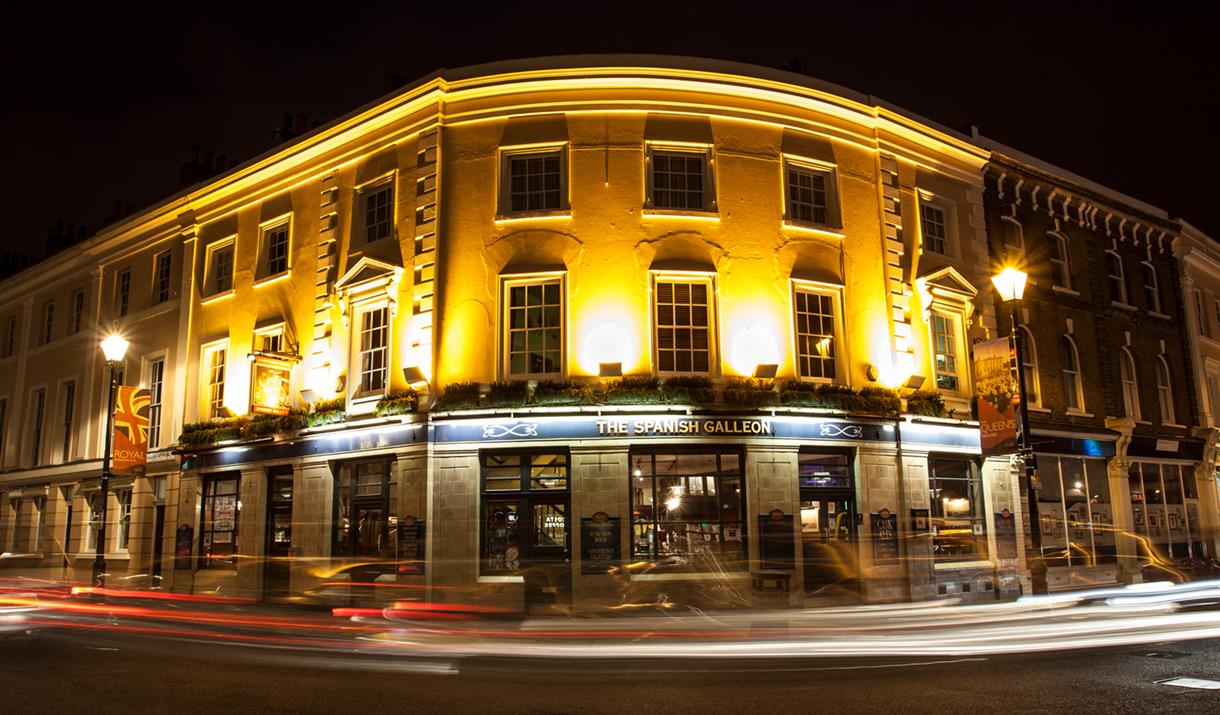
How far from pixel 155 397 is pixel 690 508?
17.4 metres

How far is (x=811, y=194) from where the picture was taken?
69.5ft

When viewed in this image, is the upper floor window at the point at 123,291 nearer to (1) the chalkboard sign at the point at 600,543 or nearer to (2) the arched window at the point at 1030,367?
(1) the chalkboard sign at the point at 600,543

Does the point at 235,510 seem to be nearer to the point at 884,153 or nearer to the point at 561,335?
the point at 561,335

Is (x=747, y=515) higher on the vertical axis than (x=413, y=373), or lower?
lower

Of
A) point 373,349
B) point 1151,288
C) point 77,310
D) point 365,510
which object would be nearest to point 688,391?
point 373,349

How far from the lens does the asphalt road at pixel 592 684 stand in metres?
8.50

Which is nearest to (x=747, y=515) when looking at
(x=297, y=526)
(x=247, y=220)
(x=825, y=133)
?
(x=825, y=133)

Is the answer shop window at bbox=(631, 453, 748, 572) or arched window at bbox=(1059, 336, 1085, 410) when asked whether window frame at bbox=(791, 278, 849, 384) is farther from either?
arched window at bbox=(1059, 336, 1085, 410)

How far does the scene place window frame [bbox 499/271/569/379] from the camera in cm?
1895

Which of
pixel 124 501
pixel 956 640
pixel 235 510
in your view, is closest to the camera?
pixel 956 640

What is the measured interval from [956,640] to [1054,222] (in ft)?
63.3

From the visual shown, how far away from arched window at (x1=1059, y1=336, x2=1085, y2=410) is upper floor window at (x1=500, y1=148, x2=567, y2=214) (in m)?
15.1

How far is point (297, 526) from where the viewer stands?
21219mm

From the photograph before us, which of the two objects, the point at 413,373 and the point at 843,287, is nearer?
the point at 413,373
